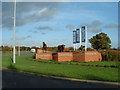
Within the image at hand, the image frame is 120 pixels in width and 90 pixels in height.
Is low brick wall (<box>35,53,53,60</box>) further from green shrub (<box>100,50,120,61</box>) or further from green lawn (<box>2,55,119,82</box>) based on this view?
green lawn (<box>2,55,119,82</box>)

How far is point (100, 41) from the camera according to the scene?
53.6 metres

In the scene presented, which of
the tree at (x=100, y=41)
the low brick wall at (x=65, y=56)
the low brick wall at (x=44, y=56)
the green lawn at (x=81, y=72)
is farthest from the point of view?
the tree at (x=100, y=41)

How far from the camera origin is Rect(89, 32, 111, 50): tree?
5331 cm

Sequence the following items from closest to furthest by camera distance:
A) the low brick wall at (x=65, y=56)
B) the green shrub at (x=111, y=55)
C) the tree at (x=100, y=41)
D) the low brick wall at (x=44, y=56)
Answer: the green shrub at (x=111, y=55) < the low brick wall at (x=65, y=56) < the low brick wall at (x=44, y=56) < the tree at (x=100, y=41)

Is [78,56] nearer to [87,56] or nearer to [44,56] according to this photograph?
[87,56]

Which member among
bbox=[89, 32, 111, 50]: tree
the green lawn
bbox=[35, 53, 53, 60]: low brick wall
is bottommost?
the green lawn

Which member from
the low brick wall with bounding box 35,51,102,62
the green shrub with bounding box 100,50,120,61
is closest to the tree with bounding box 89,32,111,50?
the green shrub with bounding box 100,50,120,61

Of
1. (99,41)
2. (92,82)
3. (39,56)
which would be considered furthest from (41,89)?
(99,41)

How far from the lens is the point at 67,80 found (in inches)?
380

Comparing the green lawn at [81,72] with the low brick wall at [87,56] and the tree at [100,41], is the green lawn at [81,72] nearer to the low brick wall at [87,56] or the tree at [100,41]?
the low brick wall at [87,56]

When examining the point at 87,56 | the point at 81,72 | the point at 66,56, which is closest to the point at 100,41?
the point at 66,56

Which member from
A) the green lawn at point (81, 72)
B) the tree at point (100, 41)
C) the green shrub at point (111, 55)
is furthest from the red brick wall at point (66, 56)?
the tree at point (100, 41)

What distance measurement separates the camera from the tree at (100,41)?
175ft

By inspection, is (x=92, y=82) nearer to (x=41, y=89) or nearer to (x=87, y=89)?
(x=87, y=89)
